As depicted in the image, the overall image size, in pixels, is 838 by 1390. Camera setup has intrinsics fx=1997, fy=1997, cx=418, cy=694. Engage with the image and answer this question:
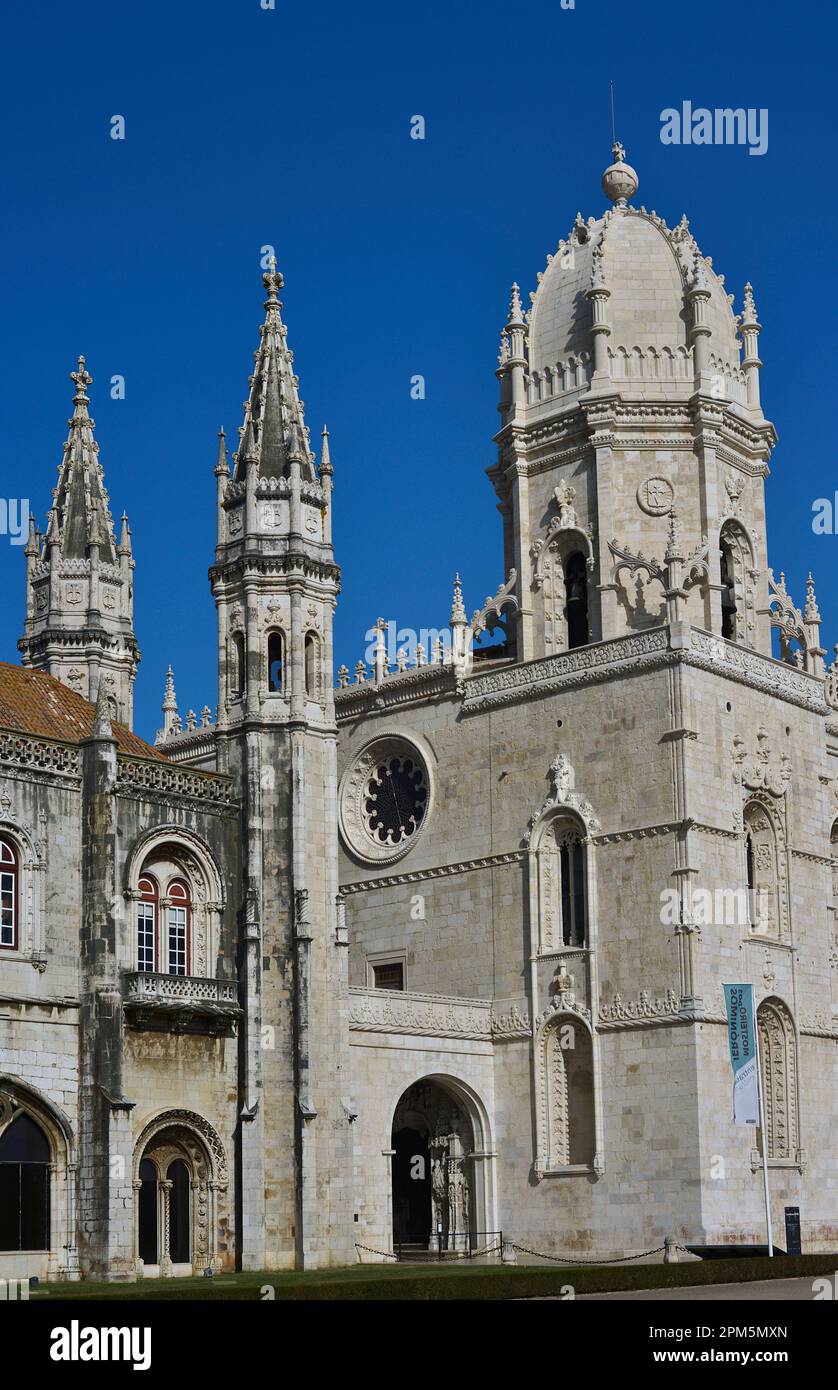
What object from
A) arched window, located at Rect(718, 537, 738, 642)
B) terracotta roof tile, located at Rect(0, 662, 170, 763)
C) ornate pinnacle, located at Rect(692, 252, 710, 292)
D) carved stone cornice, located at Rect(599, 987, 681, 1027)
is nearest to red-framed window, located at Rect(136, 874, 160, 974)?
terracotta roof tile, located at Rect(0, 662, 170, 763)

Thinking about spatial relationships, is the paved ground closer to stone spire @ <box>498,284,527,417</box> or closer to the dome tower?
the dome tower

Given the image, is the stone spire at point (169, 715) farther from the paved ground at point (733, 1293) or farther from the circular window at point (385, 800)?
the paved ground at point (733, 1293)

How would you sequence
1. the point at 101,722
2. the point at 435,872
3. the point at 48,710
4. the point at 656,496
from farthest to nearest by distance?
the point at 435,872 < the point at 656,496 < the point at 48,710 < the point at 101,722

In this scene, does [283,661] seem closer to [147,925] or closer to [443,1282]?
[147,925]

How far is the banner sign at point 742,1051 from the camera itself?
4828cm

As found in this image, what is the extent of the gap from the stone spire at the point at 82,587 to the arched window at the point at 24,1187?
13.5 m

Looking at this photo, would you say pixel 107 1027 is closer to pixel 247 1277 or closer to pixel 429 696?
pixel 247 1277

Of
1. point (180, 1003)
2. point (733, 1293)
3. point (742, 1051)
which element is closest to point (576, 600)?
point (742, 1051)

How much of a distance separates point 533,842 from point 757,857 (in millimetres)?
6028

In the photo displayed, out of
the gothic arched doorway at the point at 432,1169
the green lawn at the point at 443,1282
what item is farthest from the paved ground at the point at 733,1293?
the gothic arched doorway at the point at 432,1169

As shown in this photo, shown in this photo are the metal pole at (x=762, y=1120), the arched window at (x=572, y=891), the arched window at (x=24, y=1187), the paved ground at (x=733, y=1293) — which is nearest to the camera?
the paved ground at (x=733, y=1293)

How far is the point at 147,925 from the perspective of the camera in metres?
44.2

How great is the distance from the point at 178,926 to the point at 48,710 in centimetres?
591
